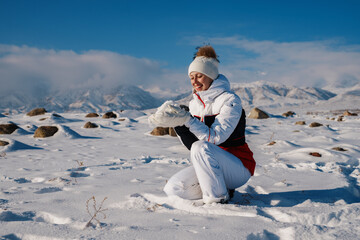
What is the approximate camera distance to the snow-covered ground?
1749 millimetres

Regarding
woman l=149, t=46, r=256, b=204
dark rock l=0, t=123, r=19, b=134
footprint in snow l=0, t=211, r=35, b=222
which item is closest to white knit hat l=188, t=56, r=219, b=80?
woman l=149, t=46, r=256, b=204

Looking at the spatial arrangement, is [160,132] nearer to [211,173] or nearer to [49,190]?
[49,190]

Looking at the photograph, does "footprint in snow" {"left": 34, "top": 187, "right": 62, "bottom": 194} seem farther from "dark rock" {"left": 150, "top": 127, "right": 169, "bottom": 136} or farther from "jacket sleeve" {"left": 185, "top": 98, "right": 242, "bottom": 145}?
"dark rock" {"left": 150, "top": 127, "right": 169, "bottom": 136}

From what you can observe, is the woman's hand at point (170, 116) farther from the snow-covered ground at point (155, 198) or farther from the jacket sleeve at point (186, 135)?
the snow-covered ground at point (155, 198)

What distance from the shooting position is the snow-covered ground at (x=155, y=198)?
1.75 meters

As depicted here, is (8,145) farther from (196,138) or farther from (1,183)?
(196,138)

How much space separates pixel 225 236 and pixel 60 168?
134 inches

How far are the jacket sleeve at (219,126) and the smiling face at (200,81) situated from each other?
1.31ft

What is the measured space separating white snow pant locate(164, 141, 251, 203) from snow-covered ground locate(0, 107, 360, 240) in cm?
16

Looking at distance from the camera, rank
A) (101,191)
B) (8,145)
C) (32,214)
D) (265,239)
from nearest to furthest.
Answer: (265,239)
(32,214)
(101,191)
(8,145)

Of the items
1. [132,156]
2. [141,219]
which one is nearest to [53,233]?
[141,219]

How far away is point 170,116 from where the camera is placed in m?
2.25

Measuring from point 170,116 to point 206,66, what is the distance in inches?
30.3

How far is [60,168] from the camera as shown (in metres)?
4.28
